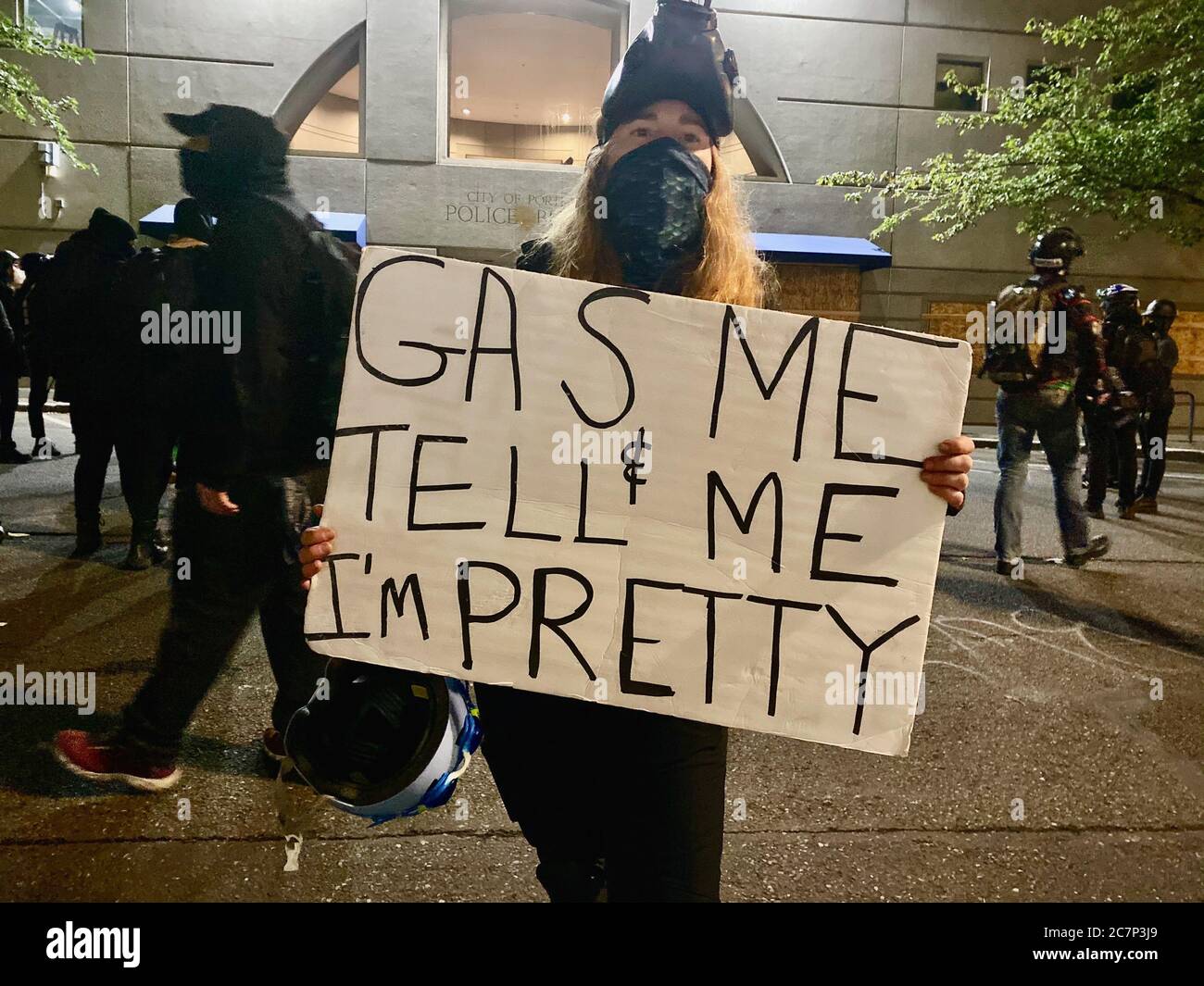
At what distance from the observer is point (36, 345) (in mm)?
7219

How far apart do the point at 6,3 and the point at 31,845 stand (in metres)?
16.4

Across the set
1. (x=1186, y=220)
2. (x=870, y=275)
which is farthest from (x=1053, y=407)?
(x=870, y=275)

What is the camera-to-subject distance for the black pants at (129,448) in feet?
17.7

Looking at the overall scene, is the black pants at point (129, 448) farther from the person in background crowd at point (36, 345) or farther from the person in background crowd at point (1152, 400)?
the person in background crowd at point (1152, 400)

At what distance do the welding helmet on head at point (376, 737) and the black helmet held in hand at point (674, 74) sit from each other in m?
1.30

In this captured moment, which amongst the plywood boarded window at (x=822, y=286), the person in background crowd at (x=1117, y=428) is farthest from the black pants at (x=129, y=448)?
the plywood boarded window at (x=822, y=286)

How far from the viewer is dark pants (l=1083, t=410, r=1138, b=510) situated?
7816mm

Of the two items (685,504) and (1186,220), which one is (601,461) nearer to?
(685,504)

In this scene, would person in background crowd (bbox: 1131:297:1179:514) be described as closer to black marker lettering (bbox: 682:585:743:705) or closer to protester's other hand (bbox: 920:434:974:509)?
protester's other hand (bbox: 920:434:974:509)

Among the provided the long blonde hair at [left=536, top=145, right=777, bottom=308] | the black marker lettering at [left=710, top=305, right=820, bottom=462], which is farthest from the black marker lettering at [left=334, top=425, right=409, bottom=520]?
the black marker lettering at [left=710, top=305, right=820, bottom=462]

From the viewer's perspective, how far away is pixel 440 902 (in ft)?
8.46

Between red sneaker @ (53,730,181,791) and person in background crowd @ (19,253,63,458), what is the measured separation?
3403mm

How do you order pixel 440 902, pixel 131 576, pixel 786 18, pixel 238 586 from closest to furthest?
pixel 440 902 → pixel 238 586 → pixel 131 576 → pixel 786 18

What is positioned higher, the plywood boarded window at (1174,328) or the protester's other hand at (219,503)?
the plywood boarded window at (1174,328)
